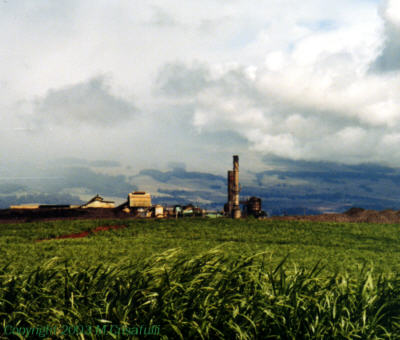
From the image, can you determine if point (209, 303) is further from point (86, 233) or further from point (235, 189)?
point (235, 189)

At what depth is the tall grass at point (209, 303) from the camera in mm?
3330

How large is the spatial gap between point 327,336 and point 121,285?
2046 millimetres

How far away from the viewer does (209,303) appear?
364 centimetres

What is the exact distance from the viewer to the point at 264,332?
338cm

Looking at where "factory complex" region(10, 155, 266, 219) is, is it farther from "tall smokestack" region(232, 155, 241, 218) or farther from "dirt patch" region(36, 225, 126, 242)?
"dirt patch" region(36, 225, 126, 242)

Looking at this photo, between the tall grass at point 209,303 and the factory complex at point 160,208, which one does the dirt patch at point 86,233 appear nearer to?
the factory complex at point 160,208

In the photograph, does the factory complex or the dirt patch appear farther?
the factory complex

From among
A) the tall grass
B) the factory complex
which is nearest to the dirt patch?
the factory complex

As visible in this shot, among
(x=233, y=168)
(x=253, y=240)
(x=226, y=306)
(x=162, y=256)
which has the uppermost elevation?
(x=233, y=168)

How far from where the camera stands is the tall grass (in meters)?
Result: 3.33

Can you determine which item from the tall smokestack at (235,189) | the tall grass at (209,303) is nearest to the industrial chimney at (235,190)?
the tall smokestack at (235,189)

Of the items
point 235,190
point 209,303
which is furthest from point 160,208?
point 209,303

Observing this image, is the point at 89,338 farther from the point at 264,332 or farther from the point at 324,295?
the point at 324,295

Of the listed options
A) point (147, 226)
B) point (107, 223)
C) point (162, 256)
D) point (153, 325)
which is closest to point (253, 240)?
point (147, 226)
